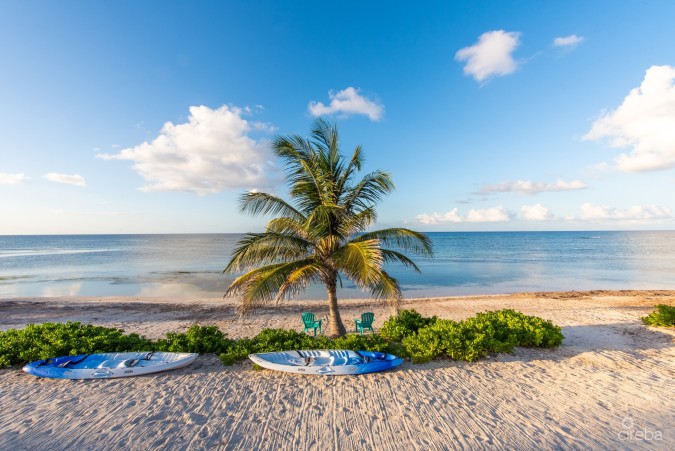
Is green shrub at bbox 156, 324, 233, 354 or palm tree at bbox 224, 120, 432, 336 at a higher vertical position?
palm tree at bbox 224, 120, 432, 336

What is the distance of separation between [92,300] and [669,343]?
27541mm

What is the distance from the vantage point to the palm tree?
8.05 m

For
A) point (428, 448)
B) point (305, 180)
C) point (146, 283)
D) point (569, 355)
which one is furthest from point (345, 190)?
point (146, 283)

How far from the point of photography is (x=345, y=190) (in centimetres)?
885

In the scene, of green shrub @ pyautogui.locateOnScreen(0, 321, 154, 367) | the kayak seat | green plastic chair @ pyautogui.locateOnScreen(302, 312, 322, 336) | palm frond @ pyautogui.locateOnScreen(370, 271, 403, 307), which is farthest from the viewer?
green plastic chair @ pyautogui.locateOnScreen(302, 312, 322, 336)

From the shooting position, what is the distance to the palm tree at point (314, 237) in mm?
8055

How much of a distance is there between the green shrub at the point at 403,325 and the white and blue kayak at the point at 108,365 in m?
4.87

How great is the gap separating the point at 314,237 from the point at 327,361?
11.0ft

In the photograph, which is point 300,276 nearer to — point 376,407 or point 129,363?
point 376,407

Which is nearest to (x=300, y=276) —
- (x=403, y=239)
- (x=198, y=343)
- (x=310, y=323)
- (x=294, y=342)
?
(x=294, y=342)

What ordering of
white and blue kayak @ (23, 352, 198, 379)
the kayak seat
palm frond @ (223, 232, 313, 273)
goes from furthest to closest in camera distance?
palm frond @ (223, 232, 313, 273) → the kayak seat → white and blue kayak @ (23, 352, 198, 379)

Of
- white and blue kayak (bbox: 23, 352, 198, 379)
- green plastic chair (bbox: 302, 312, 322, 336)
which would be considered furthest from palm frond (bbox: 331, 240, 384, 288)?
white and blue kayak (bbox: 23, 352, 198, 379)
